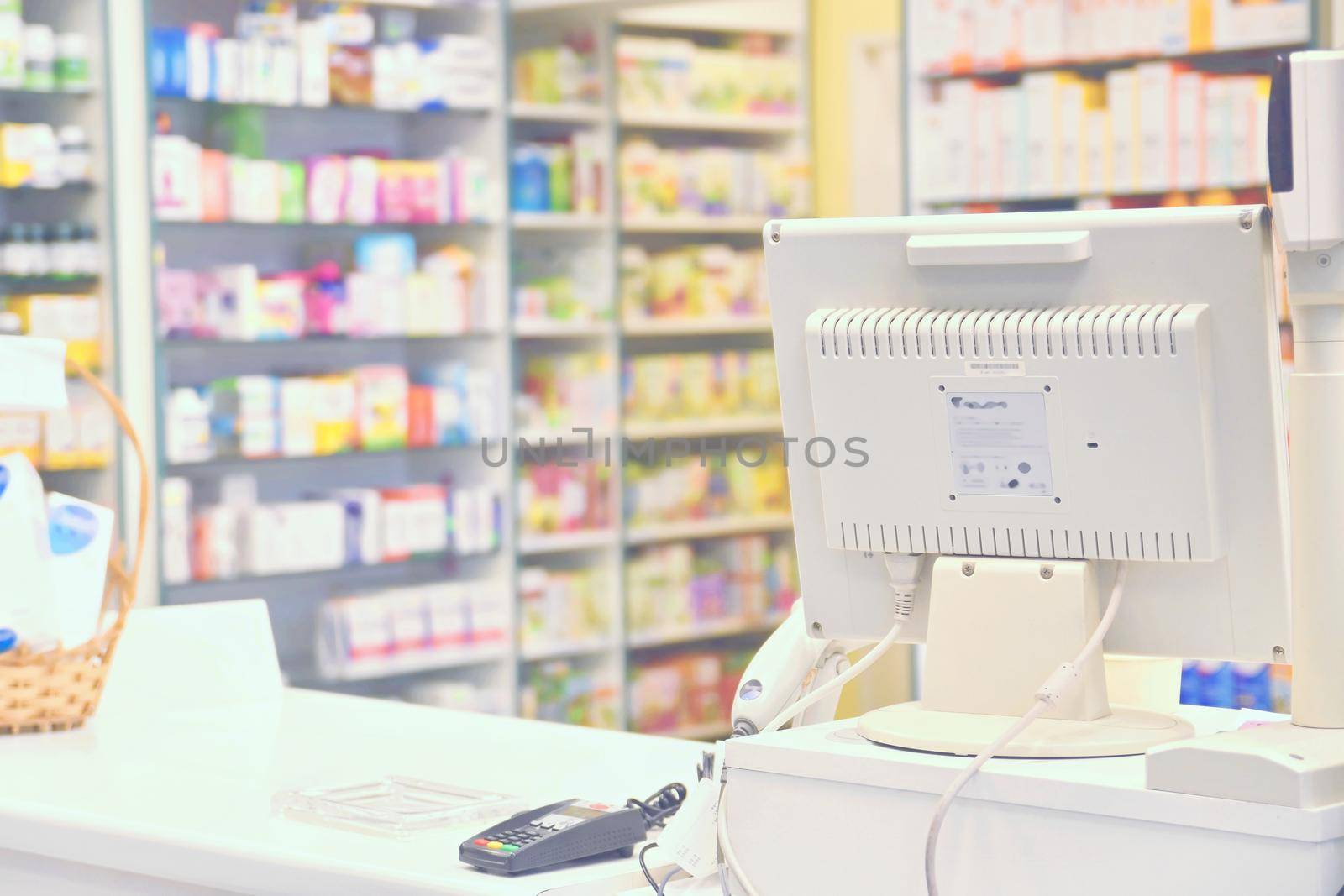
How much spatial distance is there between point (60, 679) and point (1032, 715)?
1.45 meters

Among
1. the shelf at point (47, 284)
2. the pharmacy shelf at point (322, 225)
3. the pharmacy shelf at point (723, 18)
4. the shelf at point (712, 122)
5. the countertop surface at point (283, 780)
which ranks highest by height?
the pharmacy shelf at point (723, 18)

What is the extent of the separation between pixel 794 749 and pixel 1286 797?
1.36ft

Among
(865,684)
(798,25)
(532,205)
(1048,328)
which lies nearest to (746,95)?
(798,25)

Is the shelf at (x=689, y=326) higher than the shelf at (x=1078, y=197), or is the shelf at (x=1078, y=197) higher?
the shelf at (x=1078, y=197)

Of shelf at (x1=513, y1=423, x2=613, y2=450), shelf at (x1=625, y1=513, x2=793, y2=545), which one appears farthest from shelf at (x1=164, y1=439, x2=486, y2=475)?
shelf at (x1=625, y1=513, x2=793, y2=545)

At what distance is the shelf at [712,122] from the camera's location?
18.5 feet

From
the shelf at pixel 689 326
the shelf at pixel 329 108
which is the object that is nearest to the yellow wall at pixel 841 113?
the shelf at pixel 689 326

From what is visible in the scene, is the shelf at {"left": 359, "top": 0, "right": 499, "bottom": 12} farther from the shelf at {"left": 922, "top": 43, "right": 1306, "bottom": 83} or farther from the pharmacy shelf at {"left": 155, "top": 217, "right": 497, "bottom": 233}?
the shelf at {"left": 922, "top": 43, "right": 1306, "bottom": 83}

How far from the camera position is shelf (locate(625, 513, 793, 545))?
5.73 meters

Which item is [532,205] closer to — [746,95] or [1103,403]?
[746,95]

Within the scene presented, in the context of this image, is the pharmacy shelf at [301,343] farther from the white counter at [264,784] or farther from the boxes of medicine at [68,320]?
the white counter at [264,784]

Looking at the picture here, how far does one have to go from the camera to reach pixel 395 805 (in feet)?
5.97

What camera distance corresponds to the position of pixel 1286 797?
1.24 meters

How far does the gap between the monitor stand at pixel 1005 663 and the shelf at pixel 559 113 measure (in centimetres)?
394
